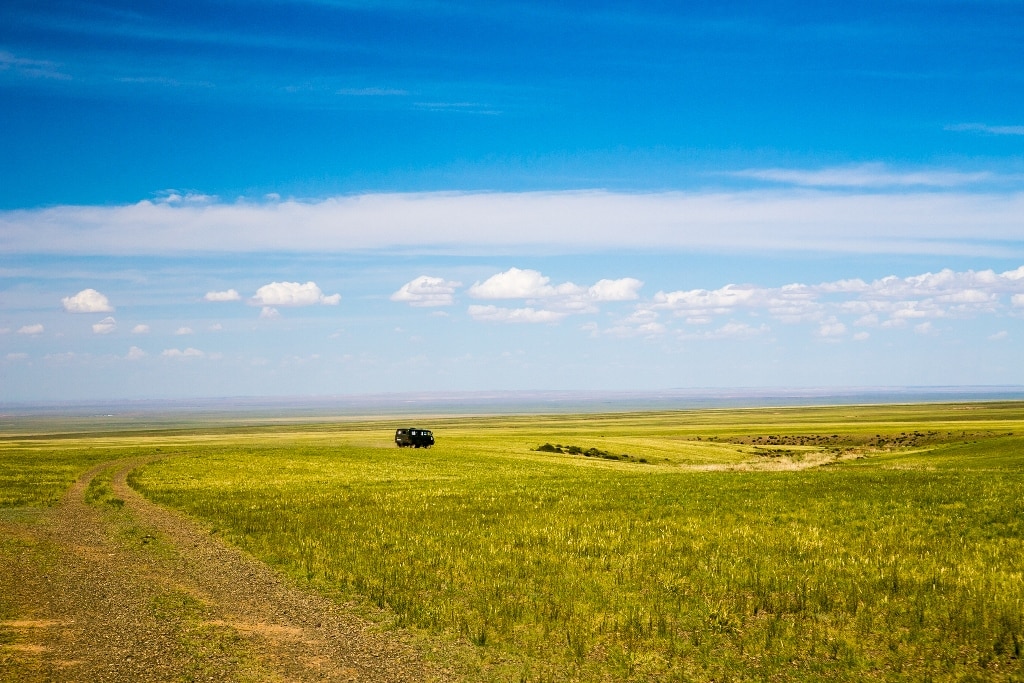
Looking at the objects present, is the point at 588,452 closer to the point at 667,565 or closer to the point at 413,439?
the point at 413,439

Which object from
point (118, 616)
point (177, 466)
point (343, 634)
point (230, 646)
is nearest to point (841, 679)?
point (343, 634)

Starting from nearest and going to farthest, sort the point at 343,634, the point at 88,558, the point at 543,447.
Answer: the point at 343,634 → the point at 88,558 → the point at 543,447

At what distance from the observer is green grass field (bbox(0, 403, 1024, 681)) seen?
14125 mm

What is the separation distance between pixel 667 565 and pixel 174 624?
40.6ft

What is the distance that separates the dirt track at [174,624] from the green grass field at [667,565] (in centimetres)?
129

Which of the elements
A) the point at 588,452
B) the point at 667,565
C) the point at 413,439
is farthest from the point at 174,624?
the point at 588,452

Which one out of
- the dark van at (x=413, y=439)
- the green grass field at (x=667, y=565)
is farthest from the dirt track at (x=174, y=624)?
the dark van at (x=413, y=439)

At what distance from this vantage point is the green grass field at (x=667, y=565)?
1412 cm

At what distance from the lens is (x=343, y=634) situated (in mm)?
15297

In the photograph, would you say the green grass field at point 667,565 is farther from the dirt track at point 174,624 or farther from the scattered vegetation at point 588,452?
the scattered vegetation at point 588,452

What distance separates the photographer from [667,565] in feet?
67.9

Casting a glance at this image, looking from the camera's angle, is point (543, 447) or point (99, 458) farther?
point (543, 447)

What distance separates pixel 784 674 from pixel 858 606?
4446mm

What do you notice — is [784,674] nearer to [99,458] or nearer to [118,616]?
[118,616]
